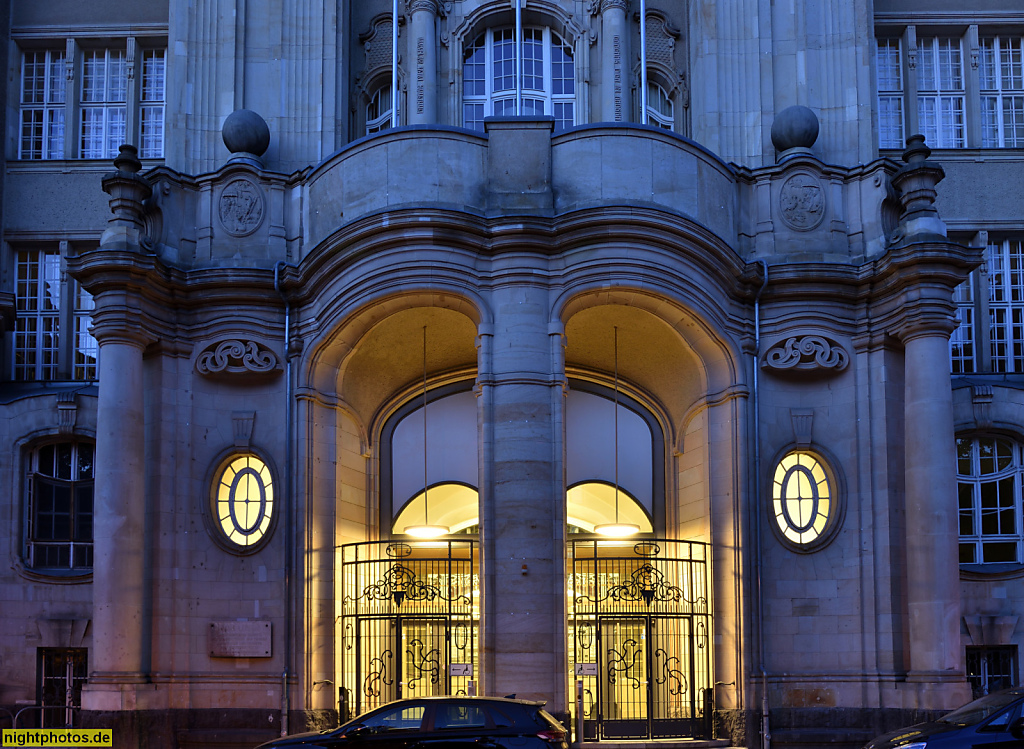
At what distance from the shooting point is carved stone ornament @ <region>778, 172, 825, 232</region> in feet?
66.0

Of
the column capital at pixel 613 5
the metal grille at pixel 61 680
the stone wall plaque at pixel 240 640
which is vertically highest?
the column capital at pixel 613 5

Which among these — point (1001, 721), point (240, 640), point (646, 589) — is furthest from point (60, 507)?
point (1001, 721)

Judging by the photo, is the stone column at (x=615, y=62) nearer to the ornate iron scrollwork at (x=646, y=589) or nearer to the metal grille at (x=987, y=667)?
the ornate iron scrollwork at (x=646, y=589)

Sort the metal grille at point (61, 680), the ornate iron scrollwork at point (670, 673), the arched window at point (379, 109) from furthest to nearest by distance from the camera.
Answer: the arched window at point (379, 109)
the metal grille at point (61, 680)
the ornate iron scrollwork at point (670, 673)

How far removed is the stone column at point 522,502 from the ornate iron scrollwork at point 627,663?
2.12m

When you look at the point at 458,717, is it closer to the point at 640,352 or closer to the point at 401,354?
the point at 401,354

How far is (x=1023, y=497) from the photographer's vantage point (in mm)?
21578

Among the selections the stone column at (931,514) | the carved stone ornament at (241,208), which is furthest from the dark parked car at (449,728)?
the carved stone ornament at (241,208)

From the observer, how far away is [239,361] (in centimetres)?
1981

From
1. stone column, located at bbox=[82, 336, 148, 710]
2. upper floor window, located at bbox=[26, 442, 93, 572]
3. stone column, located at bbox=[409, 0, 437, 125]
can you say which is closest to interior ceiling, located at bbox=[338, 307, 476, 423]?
stone column, located at bbox=[82, 336, 148, 710]

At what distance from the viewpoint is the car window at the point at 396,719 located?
13.6 meters

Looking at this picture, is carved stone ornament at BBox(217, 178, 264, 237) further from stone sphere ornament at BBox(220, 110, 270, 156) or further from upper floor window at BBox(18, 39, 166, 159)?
upper floor window at BBox(18, 39, 166, 159)

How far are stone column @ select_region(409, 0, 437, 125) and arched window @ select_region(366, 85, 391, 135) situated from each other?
0.83 m

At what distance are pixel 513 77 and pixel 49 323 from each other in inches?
383
